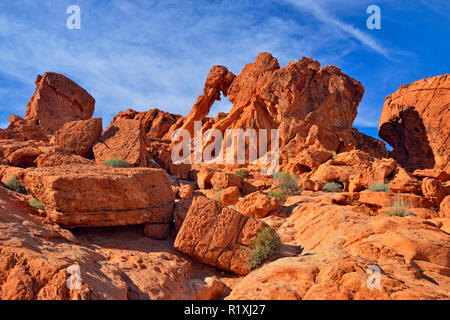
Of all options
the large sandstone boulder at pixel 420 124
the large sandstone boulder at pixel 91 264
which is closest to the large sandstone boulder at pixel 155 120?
the large sandstone boulder at pixel 420 124

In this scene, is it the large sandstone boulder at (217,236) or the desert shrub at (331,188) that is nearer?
the large sandstone boulder at (217,236)

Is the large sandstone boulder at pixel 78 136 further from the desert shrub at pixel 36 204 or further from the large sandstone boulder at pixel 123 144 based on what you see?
the desert shrub at pixel 36 204

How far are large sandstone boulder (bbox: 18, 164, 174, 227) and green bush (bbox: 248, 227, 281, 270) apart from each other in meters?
2.53

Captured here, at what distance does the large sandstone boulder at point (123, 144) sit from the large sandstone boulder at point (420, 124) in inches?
985

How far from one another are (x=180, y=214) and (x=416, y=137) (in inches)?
1119

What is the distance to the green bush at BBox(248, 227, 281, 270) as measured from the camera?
20.4 ft

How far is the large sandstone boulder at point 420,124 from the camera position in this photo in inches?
1032

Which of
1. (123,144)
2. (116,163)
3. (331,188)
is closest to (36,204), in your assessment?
(116,163)

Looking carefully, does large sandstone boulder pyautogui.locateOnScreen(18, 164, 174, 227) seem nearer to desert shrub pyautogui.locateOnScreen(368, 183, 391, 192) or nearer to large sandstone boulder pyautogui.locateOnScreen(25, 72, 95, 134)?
desert shrub pyautogui.locateOnScreen(368, 183, 391, 192)

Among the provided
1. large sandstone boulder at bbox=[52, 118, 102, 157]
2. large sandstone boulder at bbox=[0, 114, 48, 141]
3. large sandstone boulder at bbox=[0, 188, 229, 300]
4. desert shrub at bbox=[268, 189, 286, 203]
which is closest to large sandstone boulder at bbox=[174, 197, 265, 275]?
large sandstone boulder at bbox=[0, 188, 229, 300]

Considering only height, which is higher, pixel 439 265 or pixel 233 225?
pixel 233 225
